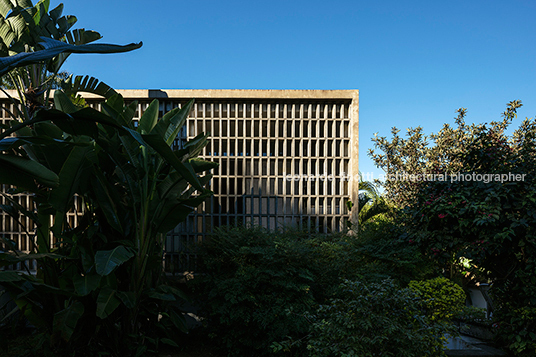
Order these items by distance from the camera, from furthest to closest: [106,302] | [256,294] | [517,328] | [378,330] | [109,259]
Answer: [256,294] → [517,328] → [106,302] → [109,259] → [378,330]

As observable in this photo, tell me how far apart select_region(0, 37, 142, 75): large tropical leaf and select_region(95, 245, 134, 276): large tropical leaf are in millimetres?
1948

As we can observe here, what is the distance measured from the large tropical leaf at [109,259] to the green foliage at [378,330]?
7.02 feet

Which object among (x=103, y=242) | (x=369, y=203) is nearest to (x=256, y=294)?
(x=103, y=242)

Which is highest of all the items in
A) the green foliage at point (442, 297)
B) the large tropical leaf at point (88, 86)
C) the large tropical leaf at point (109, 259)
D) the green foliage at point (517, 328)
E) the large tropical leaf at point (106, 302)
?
the large tropical leaf at point (88, 86)

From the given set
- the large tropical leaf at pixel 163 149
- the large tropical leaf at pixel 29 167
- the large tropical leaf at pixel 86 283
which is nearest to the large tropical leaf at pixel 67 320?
the large tropical leaf at pixel 86 283

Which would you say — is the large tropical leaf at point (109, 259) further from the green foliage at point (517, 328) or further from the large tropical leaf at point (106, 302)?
the green foliage at point (517, 328)

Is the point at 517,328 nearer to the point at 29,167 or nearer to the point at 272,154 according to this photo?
the point at 272,154

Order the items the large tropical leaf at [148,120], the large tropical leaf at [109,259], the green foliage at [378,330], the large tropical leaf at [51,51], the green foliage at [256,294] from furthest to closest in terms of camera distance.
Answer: the large tropical leaf at [148,120] < the green foliage at [256,294] < the large tropical leaf at [109,259] < the green foliage at [378,330] < the large tropical leaf at [51,51]

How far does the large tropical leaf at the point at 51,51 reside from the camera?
217cm

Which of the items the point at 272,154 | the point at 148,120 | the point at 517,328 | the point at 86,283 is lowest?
the point at 517,328

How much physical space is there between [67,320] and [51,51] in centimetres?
289

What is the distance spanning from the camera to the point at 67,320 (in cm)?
357

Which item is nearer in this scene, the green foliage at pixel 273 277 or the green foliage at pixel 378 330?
the green foliage at pixel 378 330

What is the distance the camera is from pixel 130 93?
6086 millimetres
